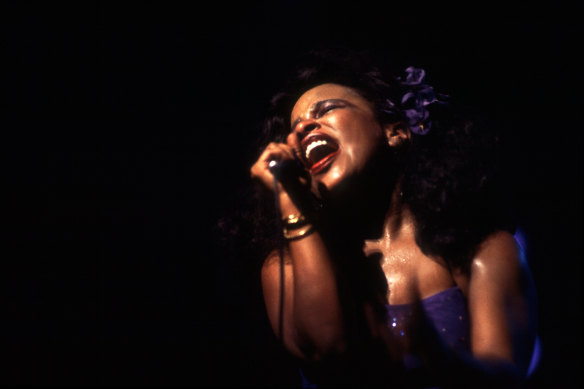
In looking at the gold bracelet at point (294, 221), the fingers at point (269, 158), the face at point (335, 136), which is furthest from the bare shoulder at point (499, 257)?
the fingers at point (269, 158)

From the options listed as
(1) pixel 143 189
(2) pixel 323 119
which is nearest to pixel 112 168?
(1) pixel 143 189

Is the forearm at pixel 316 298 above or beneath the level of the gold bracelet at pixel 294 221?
beneath

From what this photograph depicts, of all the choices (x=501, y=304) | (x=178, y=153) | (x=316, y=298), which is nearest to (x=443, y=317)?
(x=501, y=304)

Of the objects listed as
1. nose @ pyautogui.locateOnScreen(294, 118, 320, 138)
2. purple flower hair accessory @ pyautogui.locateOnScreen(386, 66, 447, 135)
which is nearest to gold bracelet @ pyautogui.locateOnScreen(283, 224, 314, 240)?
nose @ pyautogui.locateOnScreen(294, 118, 320, 138)

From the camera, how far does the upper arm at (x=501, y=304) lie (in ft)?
3.87

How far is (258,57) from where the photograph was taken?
6.59 ft

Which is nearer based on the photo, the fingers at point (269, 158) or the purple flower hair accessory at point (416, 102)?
the fingers at point (269, 158)

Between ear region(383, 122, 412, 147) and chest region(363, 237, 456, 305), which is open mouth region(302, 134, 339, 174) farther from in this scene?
chest region(363, 237, 456, 305)

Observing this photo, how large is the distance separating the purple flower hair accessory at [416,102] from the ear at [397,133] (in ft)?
0.11

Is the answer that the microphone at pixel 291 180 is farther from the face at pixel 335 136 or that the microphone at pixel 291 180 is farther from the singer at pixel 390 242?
the face at pixel 335 136

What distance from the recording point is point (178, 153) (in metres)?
1.96

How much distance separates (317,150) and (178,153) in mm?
814

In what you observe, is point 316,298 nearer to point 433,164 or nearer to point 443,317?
point 443,317

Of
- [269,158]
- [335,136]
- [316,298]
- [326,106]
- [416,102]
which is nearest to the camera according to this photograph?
[316,298]
